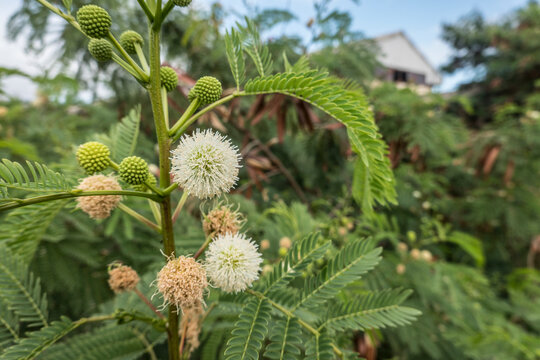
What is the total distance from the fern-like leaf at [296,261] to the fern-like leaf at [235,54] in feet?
0.90

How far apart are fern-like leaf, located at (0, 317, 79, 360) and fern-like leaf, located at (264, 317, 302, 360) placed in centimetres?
31

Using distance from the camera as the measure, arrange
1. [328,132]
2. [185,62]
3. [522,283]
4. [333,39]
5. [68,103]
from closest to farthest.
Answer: [328,132] → [333,39] → [185,62] → [68,103] → [522,283]

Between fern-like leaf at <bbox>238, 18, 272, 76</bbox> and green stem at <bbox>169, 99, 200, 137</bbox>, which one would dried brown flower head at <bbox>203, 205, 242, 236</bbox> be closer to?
green stem at <bbox>169, 99, 200, 137</bbox>

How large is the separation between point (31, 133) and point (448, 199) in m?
3.32

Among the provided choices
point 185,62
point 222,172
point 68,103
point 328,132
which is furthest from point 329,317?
point 68,103

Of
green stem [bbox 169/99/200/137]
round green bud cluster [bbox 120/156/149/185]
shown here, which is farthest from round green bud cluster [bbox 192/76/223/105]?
round green bud cluster [bbox 120/156/149/185]

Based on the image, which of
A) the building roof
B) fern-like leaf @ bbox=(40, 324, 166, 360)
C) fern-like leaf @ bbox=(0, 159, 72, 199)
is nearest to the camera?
fern-like leaf @ bbox=(0, 159, 72, 199)

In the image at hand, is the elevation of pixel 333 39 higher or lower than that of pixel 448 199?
higher

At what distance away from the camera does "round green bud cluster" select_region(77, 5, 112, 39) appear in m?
0.39

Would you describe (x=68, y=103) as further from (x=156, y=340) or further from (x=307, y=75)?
(x=307, y=75)

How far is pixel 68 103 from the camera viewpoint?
7.96 feet

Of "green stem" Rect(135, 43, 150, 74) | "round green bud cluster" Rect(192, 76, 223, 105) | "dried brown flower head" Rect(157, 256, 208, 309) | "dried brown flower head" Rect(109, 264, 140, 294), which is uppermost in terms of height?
"green stem" Rect(135, 43, 150, 74)

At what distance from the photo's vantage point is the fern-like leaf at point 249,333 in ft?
1.35

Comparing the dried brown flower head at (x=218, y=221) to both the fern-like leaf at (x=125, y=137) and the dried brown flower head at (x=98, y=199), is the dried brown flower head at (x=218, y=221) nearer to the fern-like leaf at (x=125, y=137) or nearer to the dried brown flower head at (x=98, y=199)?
the dried brown flower head at (x=98, y=199)
